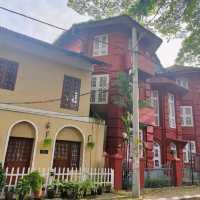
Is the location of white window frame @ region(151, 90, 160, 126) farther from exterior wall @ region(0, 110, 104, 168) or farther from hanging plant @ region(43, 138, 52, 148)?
hanging plant @ region(43, 138, 52, 148)

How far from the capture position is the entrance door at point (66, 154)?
36.2 feet

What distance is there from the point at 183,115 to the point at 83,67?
15.1 metres

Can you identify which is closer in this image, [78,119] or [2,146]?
[2,146]

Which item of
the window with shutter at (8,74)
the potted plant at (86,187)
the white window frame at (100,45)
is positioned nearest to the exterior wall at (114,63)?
the white window frame at (100,45)

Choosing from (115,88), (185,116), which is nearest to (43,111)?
(115,88)

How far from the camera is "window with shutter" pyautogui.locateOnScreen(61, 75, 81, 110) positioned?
11.8 m

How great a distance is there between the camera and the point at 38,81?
35.9 ft

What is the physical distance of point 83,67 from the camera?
12.7m

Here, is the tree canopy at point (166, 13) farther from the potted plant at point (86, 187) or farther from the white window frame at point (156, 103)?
the potted plant at point (86, 187)

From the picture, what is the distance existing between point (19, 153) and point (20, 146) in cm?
32

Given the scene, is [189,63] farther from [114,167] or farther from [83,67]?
[114,167]

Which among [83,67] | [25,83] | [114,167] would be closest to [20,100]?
[25,83]

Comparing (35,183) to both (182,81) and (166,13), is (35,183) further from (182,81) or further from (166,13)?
(182,81)

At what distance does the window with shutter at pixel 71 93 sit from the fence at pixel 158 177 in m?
5.85
